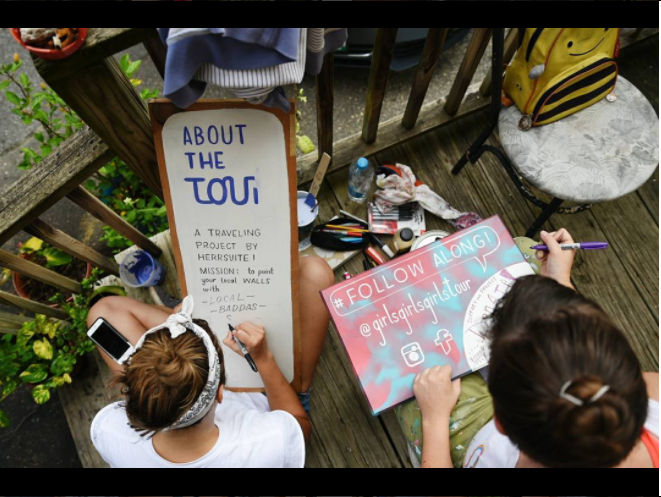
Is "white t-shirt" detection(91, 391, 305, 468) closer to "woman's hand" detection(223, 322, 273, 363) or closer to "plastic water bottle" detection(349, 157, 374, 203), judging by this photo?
"woman's hand" detection(223, 322, 273, 363)

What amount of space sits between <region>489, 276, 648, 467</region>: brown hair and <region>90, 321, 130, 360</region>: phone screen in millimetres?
1394

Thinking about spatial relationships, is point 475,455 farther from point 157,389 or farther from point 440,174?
point 440,174

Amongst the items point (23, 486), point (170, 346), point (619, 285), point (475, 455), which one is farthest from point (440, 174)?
point (23, 486)

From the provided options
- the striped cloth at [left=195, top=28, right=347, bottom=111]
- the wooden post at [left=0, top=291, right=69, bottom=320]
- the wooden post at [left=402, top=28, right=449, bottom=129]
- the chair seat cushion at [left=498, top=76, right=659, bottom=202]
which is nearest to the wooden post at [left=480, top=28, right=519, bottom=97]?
the chair seat cushion at [left=498, top=76, right=659, bottom=202]

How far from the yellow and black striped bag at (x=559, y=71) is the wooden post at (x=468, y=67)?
0.17m

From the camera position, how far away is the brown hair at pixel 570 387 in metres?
0.96

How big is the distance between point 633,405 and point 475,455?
55 centimetres

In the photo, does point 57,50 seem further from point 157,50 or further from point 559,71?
point 559,71

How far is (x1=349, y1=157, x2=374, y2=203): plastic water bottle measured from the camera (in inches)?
88.1

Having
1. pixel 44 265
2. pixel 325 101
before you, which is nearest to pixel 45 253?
pixel 44 265

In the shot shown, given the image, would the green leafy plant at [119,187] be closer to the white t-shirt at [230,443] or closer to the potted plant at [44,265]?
the potted plant at [44,265]

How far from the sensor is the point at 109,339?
1.74 meters

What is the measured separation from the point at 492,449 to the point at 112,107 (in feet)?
5.02

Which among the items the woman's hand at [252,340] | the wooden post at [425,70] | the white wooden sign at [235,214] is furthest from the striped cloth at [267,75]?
the woman's hand at [252,340]
